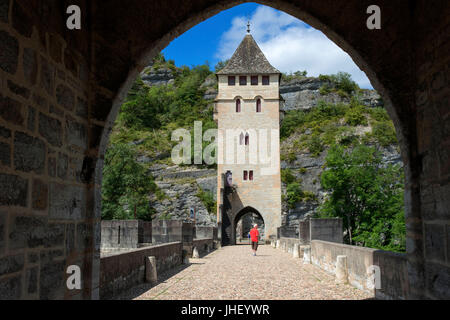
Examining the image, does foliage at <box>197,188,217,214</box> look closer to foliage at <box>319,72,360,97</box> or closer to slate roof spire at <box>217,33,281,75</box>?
slate roof spire at <box>217,33,281,75</box>

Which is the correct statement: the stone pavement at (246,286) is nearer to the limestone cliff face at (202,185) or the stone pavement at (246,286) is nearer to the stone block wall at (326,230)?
the stone block wall at (326,230)

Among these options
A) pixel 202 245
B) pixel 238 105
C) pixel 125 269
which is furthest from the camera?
pixel 238 105

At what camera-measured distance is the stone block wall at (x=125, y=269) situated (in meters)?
6.09

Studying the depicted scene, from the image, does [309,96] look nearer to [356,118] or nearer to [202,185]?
[356,118]

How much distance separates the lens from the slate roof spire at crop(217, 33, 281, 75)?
37.3m

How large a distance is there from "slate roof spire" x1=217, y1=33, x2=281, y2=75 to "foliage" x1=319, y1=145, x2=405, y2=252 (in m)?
14.8

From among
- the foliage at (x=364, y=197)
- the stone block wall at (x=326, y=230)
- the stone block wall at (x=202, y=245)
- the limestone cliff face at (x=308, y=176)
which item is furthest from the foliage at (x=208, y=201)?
the stone block wall at (x=326, y=230)

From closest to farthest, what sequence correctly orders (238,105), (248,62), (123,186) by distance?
(123,186), (238,105), (248,62)

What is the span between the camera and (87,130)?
4.28 m

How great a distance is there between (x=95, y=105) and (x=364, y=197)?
2078cm

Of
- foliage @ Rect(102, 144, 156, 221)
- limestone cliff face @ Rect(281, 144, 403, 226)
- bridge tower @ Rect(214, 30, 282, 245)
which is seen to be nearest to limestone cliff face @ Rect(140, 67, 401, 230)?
limestone cliff face @ Rect(281, 144, 403, 226)

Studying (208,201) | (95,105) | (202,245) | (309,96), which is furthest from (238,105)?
(95,105)

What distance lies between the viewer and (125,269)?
7.12 metres
